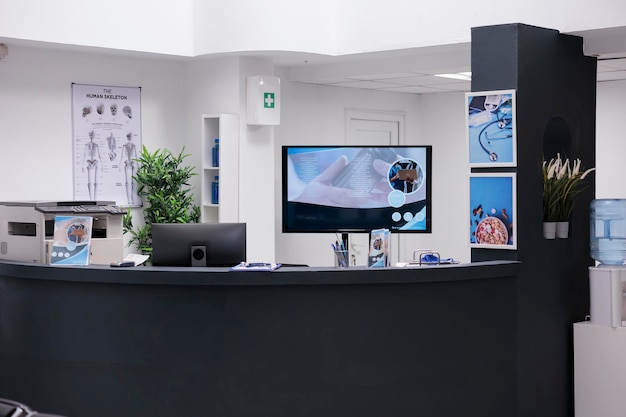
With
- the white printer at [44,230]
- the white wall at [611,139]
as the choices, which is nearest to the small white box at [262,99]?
the white printer at [44,230]

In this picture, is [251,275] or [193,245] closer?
[251,275]

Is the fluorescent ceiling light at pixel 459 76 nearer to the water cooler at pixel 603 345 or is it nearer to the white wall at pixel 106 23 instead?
the white wall at pixel 106 23

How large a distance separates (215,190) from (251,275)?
3.14 meters

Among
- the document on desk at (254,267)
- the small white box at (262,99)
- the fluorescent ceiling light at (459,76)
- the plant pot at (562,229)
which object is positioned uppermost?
the fluorescent ceiling light at (459,76)

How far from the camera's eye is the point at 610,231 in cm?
574

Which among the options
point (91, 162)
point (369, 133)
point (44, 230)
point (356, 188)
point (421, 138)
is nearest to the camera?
point (44, 230)

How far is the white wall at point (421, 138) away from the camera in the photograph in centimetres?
884

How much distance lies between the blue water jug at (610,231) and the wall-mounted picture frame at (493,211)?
86 centimetres

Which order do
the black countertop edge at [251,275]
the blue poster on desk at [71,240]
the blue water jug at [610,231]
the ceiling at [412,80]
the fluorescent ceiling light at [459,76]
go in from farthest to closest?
the fluorescent ceiling light at [459,76], the ceiling at [412,80], the blue water jug at [610,231], the blue poster on desk at [71,240], the black countertop edge at [251,275]

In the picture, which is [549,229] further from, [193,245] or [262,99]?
[262,99]

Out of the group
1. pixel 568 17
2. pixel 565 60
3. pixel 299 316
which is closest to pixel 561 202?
pixel 565 60

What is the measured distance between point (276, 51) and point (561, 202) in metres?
2.75

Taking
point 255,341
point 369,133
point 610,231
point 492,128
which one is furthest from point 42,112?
point 610,231

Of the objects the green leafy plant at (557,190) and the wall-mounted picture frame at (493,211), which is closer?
the wall-mounted picture frame at (493,211)
